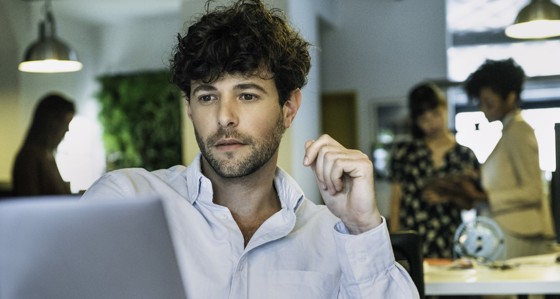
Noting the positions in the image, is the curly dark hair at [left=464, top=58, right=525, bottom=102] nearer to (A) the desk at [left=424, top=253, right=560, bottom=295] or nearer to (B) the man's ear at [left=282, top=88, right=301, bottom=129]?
(A) the desk at [left=424, top=253, right=560, bottom=295]

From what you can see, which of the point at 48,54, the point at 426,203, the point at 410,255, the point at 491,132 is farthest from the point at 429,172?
the point at 48,54

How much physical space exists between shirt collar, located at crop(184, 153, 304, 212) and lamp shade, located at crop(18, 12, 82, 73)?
3.94 m

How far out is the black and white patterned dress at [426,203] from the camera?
3.94 meters

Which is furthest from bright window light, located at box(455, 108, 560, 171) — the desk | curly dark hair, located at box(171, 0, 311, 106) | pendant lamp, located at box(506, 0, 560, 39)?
curly dark hair, located at box(171, 0, 311, 106)

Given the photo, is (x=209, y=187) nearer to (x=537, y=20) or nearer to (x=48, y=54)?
(x=537, y=20)

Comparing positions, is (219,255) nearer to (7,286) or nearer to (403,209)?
(7,286)

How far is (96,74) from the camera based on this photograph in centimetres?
980

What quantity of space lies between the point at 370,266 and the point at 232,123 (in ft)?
1.32

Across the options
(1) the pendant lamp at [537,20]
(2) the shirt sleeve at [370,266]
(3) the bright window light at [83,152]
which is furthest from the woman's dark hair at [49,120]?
(3) the bright window light at [83,152]

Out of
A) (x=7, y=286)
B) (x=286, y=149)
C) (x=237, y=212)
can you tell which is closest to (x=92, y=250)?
(x=7, y=286)

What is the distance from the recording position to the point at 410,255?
2.08 metres

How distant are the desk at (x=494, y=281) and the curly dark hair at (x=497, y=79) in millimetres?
945

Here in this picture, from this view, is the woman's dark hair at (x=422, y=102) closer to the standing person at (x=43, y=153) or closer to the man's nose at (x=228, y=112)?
the standing person at (x=43, y=153)

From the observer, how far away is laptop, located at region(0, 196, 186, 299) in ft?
2.64
